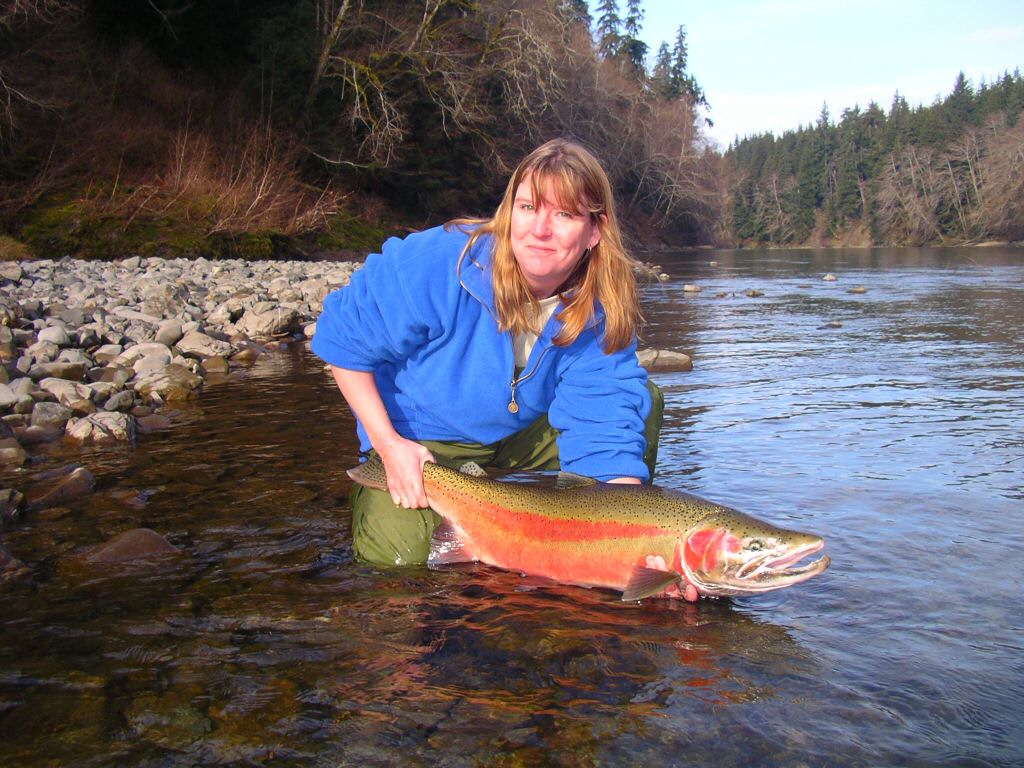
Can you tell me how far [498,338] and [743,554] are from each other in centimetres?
127

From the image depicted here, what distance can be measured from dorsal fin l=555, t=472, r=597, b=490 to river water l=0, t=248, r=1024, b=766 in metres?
0.42

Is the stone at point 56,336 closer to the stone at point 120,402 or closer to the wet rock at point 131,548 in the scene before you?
the stone at point 120,402

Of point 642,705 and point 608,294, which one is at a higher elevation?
Answer: point 608,294

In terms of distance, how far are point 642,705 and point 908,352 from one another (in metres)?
9.00

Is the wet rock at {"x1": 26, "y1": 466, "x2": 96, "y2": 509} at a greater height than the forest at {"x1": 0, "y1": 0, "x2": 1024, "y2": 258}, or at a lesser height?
lesser

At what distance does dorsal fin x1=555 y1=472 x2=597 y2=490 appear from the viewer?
135 inches

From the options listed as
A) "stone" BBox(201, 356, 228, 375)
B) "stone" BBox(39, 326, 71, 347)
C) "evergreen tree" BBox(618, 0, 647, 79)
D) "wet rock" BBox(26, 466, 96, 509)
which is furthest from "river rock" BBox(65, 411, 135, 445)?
"evergreen tree" BBox(618, 0, 647, 79)

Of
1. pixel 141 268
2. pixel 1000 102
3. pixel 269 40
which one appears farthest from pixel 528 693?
pixel 1000 102

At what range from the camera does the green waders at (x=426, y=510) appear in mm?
3744

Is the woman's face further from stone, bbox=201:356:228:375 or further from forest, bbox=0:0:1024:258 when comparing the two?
forest, bbox=0:0:1024:258

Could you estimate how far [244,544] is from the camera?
3.97 m

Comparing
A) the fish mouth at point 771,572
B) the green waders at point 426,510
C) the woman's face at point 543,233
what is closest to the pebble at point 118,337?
the green waders at point 426,510

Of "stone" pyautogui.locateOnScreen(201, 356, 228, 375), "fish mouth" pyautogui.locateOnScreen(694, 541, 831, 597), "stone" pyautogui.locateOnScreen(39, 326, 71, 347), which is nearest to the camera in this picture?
"fish mouth" pyautogui.locateOnScreen(694, 541, 831, 597)

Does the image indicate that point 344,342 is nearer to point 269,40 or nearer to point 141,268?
point 141,268
